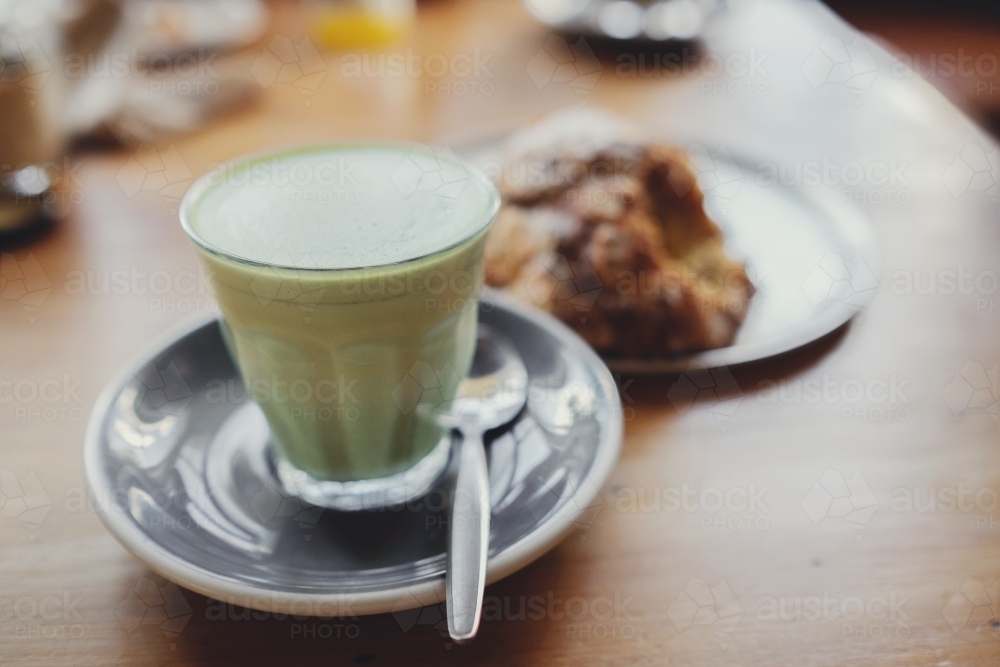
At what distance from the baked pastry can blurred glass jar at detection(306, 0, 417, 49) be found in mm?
670

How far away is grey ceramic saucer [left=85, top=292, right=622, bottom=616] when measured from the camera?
0.48m

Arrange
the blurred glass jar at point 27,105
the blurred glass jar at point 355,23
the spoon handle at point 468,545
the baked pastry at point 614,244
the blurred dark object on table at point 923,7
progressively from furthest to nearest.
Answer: the blurred dark object on table at point 923,7, the blurred glass jar at point 355,23, the blurred glass jar at point 27,105, the baked pastry at point 614,244, the spoon handle at point 468,545

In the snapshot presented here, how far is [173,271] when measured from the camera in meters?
0.86

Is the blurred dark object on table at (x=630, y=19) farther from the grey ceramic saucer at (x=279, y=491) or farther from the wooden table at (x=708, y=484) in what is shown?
the grey ceramic saucer at (x=279, y=491)

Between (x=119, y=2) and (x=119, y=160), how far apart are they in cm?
21

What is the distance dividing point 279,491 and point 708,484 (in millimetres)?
309

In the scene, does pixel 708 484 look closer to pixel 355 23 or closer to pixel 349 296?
pixel 349 296

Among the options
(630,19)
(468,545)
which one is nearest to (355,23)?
(630,19)

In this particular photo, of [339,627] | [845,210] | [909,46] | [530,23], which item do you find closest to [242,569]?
[339,627]

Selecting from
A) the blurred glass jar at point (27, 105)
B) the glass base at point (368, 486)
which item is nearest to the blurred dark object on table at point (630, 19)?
the blurred glass jar at point (27, 105)

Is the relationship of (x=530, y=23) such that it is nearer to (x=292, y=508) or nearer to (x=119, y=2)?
(x=119, y=2)

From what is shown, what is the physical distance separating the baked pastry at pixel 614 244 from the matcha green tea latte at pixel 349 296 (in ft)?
0.52

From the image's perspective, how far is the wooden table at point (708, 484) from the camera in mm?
494

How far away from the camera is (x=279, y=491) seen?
1.95ft
